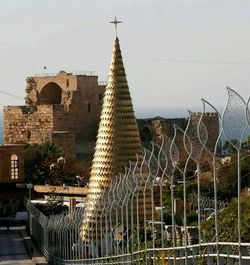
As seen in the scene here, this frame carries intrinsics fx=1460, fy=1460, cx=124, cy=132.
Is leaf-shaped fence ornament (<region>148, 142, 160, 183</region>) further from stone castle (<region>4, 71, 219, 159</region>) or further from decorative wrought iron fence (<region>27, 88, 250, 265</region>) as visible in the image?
stone castle (<region>4, 71, 219, 159</region>)

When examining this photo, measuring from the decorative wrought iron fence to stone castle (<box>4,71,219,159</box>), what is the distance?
39124 millimetres

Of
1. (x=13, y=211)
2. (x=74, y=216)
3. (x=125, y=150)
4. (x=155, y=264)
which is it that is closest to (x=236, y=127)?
(x=155, y=264)

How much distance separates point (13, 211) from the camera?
2579 inches

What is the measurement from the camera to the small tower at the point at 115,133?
42719 millimetres

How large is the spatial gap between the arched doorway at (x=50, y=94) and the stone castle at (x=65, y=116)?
22.5 inches

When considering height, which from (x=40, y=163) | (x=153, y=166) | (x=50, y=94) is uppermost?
(x=50, y=94)

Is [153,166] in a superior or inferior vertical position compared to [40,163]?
inferior

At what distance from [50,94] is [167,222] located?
56435mm

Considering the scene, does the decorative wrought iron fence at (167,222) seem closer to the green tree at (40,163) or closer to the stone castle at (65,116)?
the green tree at (40,163)

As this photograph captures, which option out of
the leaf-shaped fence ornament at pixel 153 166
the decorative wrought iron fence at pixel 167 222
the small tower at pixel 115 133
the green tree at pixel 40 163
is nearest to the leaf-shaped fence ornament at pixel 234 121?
the decorative wrought iron fence at pixel 167 222

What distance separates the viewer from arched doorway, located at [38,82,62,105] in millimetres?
92938

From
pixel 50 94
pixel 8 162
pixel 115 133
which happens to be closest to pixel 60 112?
pixel 50 94

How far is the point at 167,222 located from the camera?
38906mm

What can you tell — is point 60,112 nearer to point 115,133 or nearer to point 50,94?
point 50,94
